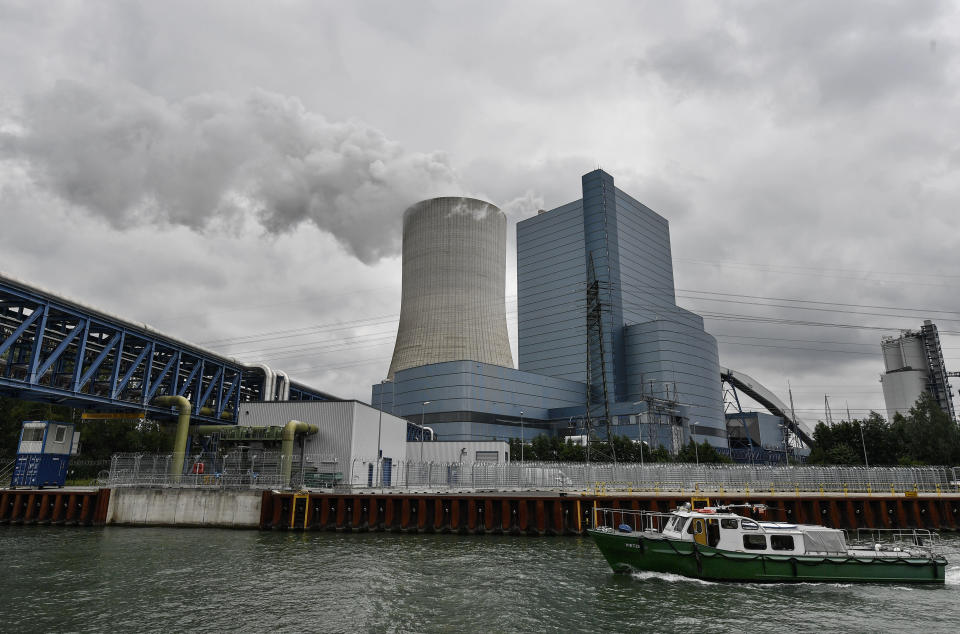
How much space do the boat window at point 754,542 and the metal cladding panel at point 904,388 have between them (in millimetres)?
137314

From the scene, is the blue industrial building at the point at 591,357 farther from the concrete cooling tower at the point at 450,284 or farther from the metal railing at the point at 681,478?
the metal railing at the point at 681,478

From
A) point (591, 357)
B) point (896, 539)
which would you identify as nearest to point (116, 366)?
point (896, 539)

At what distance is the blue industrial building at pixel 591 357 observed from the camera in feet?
343

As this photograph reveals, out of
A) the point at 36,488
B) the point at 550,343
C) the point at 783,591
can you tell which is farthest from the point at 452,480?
the point at 550,343

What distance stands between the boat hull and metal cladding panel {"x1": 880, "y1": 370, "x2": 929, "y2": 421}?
135 meters

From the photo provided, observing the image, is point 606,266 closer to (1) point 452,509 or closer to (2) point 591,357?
(2) point 591,357

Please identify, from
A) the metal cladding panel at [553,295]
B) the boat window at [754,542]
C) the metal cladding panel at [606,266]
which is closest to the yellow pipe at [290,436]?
the boat window at [754,542]

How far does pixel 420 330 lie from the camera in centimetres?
8931

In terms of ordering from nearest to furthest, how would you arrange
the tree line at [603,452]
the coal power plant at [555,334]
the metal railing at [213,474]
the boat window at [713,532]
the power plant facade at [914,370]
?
the boat window at [713,532] → the metal railing at [213,474] → the tree line at [603,452] → the coal power plant at [555,334] → the power plant facade at [914,370]

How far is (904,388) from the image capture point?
134125mm

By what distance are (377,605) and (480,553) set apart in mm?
9758

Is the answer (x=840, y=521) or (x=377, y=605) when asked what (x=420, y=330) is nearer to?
(x=840, y=521)

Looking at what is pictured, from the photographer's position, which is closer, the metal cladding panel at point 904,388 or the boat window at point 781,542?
the boat window at point 781,542

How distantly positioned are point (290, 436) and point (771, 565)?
30.9m
